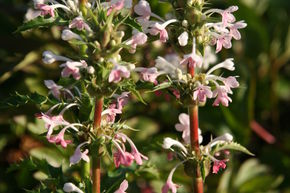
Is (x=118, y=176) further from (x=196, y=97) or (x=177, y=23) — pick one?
(x=177, y=23)

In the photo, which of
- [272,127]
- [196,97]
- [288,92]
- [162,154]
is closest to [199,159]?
[196,97]

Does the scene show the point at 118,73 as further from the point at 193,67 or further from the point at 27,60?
the point at 27,60

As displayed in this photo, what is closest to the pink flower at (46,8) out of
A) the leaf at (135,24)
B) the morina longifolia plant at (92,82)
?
the morina longifolia plant at (92,82)

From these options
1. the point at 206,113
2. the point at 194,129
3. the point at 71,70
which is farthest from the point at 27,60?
the point at 71,70

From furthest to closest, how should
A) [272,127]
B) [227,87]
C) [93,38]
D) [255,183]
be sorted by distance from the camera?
1. [272,127]
2. [255,183]
3. [227,87]
4. [93,38]

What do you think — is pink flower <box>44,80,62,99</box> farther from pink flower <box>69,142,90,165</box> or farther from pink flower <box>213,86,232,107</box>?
pink flower <box>213,86,232,107</box>

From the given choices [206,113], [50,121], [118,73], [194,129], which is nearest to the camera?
[118,73]

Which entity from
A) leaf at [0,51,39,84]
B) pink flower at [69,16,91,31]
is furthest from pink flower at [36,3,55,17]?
leaf at [0,51,39,84]
